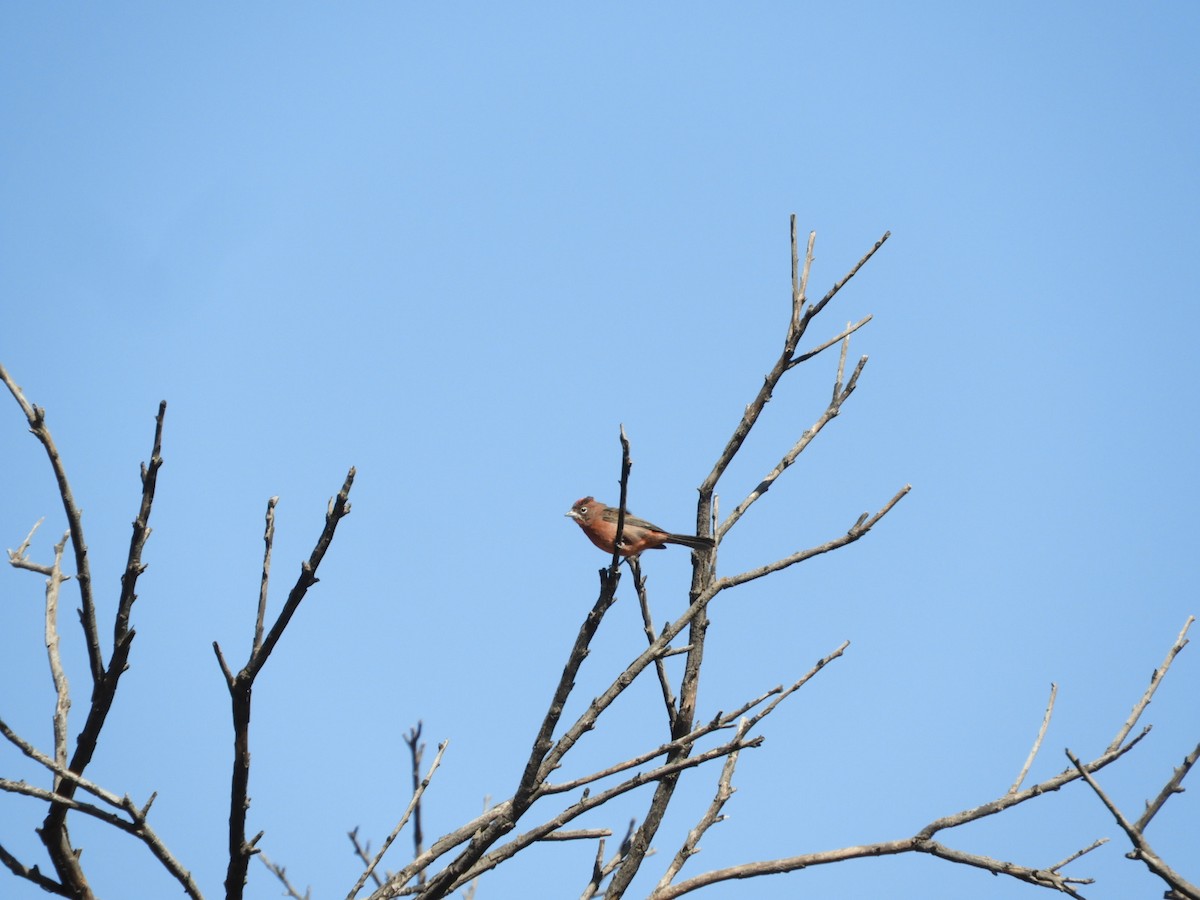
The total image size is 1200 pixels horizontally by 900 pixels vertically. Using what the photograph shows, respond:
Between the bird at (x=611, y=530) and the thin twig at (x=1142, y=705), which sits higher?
the bird at (x=611, y=530)

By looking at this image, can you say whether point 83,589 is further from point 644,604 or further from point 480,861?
point 644,604

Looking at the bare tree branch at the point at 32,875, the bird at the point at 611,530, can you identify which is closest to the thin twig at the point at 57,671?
the bare tree branch at the point at 32,875

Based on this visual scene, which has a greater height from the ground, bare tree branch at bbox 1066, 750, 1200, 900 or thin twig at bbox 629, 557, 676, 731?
thin twig at bbox 629, 557, 676, 731

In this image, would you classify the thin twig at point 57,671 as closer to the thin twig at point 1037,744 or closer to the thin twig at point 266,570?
the thin twig at point 266,570

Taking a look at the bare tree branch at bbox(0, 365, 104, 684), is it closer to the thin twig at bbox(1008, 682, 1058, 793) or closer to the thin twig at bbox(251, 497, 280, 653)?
the thin twig at bbox(251, 497, 280, 653)

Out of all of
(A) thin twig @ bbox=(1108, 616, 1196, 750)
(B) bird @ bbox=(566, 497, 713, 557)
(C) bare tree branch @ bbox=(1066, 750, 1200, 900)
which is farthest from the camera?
(B) bird @ bbox=(566, 497, 713, 557)

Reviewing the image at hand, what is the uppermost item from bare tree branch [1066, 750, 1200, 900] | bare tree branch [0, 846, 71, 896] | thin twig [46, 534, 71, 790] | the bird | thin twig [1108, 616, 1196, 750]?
the bird

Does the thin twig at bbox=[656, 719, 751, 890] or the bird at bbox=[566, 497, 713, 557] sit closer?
the thin twig at bbox=[656, 719, 751, 890]

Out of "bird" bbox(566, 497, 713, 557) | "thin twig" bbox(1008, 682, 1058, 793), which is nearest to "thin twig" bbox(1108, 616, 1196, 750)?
"thin twig" bbox(1008, 682, 1058, 793)

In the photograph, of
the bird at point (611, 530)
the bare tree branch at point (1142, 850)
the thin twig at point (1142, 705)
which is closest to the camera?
the bare tree branch at point (1142, 850)

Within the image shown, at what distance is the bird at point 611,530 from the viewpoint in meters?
9.67

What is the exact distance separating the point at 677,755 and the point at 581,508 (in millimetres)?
6383

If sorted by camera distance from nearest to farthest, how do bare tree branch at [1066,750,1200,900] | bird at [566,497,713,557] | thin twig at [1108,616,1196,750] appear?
bare tree branch at [1066,750,1200,900] → thin twig at [1108,616,1196,750] → bird at [566,497,713,557]

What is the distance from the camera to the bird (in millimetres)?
9672
